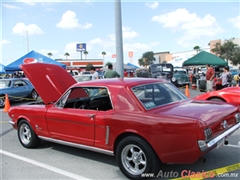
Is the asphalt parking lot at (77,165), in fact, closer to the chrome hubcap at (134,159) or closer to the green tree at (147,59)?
the chrome hubcap at (134,159)

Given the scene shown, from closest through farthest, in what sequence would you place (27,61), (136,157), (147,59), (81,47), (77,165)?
(136,157)
(77,165)
(27,61)
(81,47)
(147,59)

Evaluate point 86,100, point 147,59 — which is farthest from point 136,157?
point 147,59

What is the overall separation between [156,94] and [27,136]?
2999mm

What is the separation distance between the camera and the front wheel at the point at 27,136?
16.6 ft

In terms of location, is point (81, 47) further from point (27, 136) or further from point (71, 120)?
point (71, 120)

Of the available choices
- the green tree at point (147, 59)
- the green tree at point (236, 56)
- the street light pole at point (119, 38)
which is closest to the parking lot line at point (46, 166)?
the street light pole at point (119, 38)

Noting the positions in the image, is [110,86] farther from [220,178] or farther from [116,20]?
[116,20]

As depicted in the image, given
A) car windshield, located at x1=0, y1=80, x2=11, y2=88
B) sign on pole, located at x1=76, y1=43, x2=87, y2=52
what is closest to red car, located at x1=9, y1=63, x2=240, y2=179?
car windshield, located at x1=0, y1=80, x2=11, y2=88

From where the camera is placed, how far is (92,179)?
11.9ft

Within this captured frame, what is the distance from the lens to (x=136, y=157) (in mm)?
3467

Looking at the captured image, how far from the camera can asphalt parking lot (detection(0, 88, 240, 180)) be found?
371cm

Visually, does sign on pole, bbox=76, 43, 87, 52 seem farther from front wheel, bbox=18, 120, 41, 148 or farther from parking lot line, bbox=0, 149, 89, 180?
parking lot line, bbox=0, 149, 89, 180

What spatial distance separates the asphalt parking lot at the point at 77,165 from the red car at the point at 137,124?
1.12 ft

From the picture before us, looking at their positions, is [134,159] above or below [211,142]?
below
